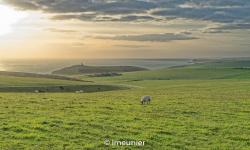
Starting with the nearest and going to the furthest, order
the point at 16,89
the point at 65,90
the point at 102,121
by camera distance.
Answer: the point at 102,121, the point at 16,89, the point at 65,90

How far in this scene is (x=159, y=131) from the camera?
2088 centimetres

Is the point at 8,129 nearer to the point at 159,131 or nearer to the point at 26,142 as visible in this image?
the point at 26,142

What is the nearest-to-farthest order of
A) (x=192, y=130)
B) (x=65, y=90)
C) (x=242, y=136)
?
(x=242, y=136)
(x=192, y=130)
(x=65, y=90)

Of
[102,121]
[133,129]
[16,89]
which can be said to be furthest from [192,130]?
[16,89]

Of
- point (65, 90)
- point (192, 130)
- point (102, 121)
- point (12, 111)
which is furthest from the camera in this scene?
point (65, 90)

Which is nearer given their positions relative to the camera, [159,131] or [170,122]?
[159,131]

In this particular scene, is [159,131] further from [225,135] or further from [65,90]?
[65,90]

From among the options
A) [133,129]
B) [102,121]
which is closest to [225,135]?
[133,129]

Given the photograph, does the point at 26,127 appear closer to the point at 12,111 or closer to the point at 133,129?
the point at 133,129

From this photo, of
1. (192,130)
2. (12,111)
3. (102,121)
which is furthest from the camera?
(12,111)

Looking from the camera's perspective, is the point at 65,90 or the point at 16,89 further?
the point at 65,90

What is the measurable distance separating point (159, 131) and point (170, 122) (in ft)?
10.6

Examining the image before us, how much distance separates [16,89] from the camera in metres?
71.8

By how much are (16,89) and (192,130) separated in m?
55.8
